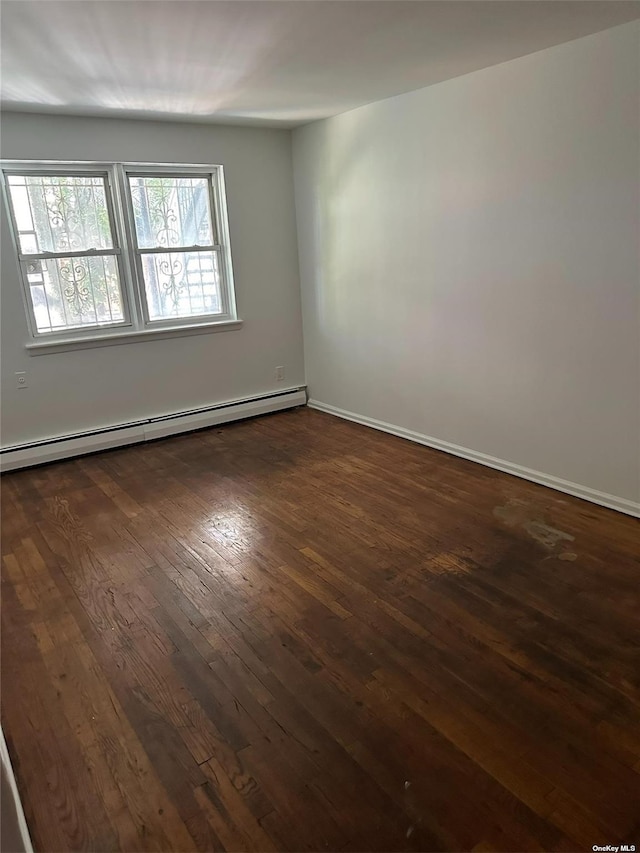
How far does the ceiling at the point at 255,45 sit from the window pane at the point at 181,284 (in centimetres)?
122

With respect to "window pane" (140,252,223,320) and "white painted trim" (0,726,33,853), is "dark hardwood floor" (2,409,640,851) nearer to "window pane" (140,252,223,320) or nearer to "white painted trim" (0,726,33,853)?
"white painted trim" (0,726,33,853)

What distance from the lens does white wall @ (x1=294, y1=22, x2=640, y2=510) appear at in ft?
9.89

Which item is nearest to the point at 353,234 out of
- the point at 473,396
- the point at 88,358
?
the point at 473,396

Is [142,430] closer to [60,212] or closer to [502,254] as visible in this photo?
[60,212]

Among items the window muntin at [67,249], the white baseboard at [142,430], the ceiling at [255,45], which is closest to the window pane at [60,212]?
the window muntin at [67,249]

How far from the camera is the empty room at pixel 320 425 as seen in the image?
1772 mm

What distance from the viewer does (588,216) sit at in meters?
3.09

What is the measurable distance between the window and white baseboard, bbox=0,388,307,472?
0.75 metres

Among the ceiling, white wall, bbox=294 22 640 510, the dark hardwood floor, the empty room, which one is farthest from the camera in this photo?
white wall, bbox=294 22 640 510

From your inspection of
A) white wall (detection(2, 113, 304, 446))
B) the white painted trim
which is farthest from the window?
the white painted trim

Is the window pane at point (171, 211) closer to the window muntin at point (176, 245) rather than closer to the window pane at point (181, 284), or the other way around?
the window muntin at point (176, 245)

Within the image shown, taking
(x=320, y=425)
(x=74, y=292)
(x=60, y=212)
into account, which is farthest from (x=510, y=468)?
(x=60, y=212)

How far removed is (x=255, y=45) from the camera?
2.70m

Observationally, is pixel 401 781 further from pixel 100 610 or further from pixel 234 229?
pixel 234 229
